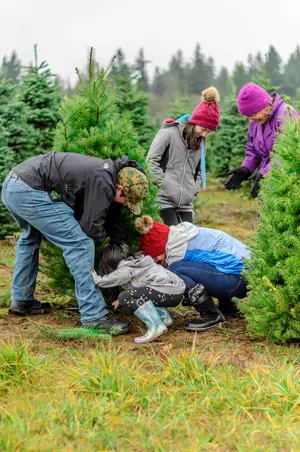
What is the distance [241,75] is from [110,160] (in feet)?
221

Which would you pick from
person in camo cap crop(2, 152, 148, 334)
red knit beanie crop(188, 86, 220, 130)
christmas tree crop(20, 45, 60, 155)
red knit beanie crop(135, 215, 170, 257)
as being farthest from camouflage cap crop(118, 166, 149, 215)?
christmas tree crop(20, 45, 60, 155)

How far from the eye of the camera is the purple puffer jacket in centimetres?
599

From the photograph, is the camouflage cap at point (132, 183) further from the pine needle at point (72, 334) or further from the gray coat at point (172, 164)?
the gray coat at point (172, 164)

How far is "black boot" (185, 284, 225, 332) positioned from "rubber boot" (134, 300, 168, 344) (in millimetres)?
301

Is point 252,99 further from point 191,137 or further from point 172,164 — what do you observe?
point 172,164

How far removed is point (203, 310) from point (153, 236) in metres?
0.73

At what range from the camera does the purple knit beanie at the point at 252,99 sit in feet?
19.0

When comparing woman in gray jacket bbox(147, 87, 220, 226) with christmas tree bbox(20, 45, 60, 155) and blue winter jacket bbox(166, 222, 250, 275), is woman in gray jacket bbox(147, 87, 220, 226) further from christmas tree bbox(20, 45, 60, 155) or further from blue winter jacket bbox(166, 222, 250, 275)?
christmas tree bbox(20, 45, 60, 155)

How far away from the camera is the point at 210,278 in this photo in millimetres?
4977

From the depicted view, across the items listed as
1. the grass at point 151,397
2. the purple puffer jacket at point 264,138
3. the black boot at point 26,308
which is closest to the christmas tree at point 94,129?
the black boot at point 26,308

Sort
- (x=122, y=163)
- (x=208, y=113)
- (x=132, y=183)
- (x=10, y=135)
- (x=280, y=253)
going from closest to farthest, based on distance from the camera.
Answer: (x=280, y=253)
(x=132, y=183)
(x=122, y=163)
(x=208, y=113)
(x=10, y=135)

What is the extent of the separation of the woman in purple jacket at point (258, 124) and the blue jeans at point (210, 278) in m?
1.34

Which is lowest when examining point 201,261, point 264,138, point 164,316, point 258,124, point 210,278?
point 164,316

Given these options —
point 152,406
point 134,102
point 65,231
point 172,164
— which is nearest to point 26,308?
point 65,231
